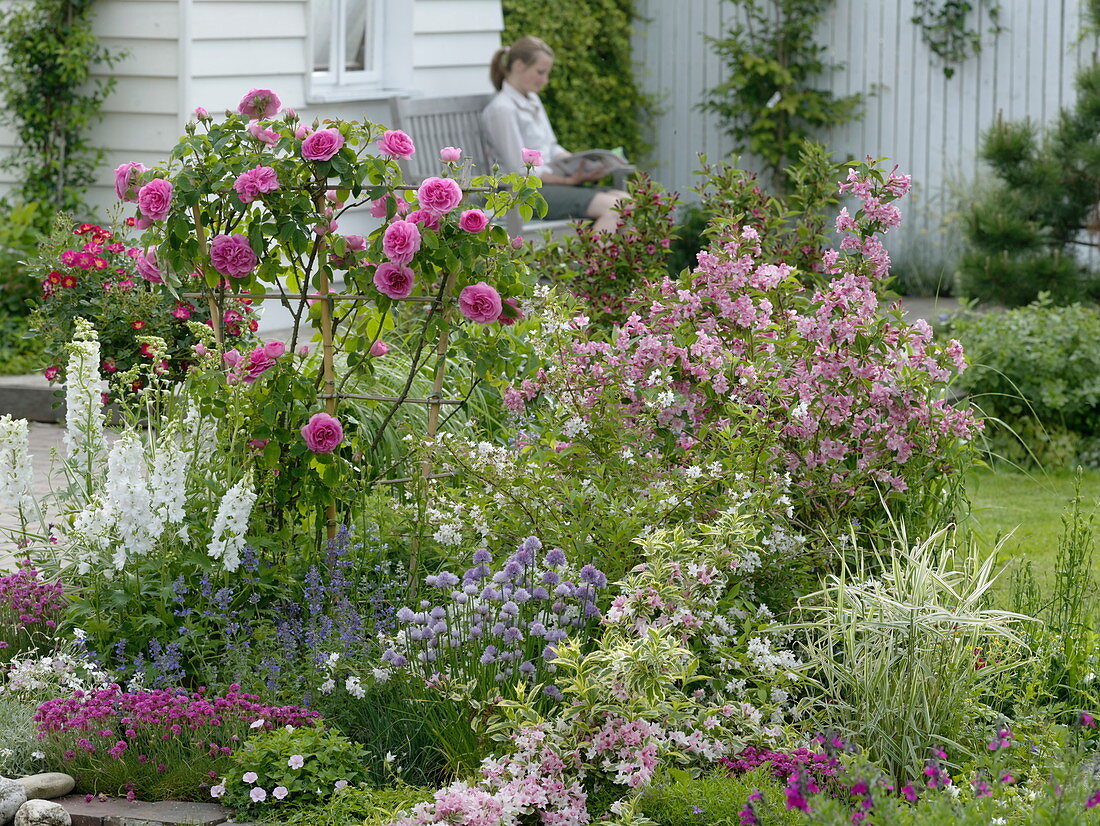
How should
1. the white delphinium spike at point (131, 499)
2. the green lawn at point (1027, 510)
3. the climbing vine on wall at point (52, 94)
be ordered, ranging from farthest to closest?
the climbing vine on wall at point (52, 94), the green lawn at point (1027, 510), the white delphinium spike at point (131, 499)

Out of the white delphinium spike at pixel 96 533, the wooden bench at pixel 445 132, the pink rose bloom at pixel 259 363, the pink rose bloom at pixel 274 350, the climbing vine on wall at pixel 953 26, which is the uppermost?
the climbing vine on wall at pixel 953 26

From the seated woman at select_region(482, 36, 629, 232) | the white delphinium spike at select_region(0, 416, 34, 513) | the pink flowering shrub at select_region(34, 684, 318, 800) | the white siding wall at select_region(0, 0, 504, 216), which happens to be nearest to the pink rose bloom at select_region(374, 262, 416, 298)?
the white delphinium spike at select_region(0, 416, 34, 513)

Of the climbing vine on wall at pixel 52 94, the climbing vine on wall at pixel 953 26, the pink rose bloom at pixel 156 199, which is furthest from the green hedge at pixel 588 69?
the pink rose bloom at pixel 156 199

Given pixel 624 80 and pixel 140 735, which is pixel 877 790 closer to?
pixel 140 735

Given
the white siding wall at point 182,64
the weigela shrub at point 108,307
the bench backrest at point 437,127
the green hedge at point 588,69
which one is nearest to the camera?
the weigela shrub at point 108,307

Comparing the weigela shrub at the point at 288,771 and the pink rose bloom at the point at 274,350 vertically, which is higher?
the pink rose bloom at the point at 274,350

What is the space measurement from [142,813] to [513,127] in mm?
6711

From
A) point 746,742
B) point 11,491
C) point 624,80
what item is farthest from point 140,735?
point 624,80

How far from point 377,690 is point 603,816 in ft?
2.21

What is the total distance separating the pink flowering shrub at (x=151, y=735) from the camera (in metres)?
2.99

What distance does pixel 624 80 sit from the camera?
11875 mm

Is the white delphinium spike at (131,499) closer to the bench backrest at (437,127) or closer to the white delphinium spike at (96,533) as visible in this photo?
the white delphinium spike at (96,533)

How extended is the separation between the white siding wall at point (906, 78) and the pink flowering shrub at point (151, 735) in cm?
885

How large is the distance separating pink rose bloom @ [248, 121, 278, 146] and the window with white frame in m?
4.95
